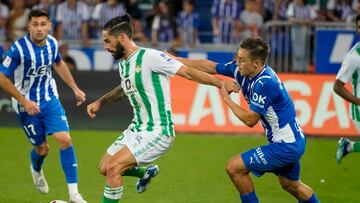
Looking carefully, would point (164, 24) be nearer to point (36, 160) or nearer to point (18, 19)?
point (18, 19)

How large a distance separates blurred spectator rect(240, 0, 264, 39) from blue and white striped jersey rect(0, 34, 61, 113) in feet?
29.1

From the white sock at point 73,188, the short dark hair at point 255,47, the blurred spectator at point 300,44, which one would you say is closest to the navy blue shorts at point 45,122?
the white sock at point 73,188

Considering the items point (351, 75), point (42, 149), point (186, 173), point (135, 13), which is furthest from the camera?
point (135, 13)

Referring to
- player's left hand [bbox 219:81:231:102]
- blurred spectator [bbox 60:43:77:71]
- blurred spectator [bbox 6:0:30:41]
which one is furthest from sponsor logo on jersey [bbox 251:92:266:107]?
blurred spectator [bbox 6:0:30:41]

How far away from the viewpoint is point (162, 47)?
18547mm

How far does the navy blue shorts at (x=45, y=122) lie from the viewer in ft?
34.1

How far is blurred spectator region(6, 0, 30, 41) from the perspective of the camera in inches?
771

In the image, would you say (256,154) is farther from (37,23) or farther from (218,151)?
(218,151)

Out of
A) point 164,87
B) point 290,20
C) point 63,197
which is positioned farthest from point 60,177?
point 290,20

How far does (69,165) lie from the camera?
1018cm

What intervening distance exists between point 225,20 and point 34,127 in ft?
32.1

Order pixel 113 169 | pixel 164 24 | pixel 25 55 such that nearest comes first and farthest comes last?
pixel 113 169 < pixel 25 55 < pixel 164 24

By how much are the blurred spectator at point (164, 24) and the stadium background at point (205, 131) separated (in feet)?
3.05

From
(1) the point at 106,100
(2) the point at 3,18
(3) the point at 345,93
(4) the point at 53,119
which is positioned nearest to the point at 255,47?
(1) the point at 106,100
